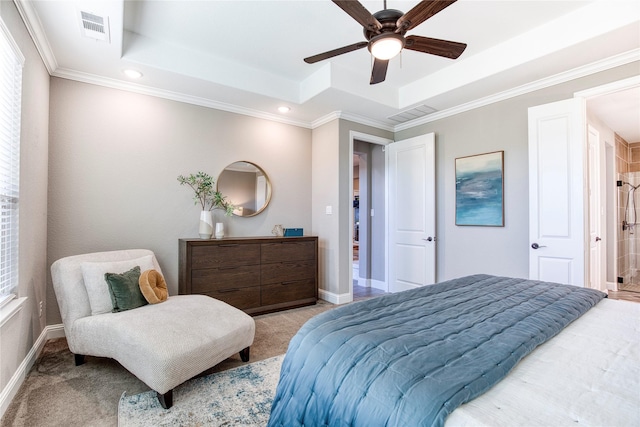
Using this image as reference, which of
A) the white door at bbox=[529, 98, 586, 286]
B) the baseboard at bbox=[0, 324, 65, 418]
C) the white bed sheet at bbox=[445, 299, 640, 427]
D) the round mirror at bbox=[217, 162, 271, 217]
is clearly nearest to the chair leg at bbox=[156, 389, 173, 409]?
the baseboard at bbox=[0, 324, 65, 418]

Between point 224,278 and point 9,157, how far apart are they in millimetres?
1988

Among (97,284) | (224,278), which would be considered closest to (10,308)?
(97,284)

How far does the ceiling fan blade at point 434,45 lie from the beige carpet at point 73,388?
8.35 feet

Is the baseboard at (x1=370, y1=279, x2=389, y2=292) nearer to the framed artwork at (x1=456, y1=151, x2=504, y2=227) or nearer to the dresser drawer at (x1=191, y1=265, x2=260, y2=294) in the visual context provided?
the framed artwork at (x1=456, y1=151, x2=504, y2=227)

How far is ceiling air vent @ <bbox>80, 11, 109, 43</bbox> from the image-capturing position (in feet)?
7.47

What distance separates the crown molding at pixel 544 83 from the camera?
2734 mm

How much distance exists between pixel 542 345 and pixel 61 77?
4203 mm

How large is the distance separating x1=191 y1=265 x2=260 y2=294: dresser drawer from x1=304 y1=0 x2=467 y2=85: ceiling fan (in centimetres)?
228

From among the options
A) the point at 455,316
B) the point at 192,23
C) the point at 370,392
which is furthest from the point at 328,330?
the point at 192,23

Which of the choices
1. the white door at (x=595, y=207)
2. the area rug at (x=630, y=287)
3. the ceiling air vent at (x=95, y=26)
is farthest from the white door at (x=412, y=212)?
the ceiling air vent at (x=95, y=26)

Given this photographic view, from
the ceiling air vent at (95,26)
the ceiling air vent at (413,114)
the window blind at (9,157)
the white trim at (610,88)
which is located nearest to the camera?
the window blind at (9,157)

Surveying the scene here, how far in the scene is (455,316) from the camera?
1462mm

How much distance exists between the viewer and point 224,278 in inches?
133

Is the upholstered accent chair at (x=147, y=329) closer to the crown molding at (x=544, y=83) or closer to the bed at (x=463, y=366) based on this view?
the bed at (x=463, y=366)
